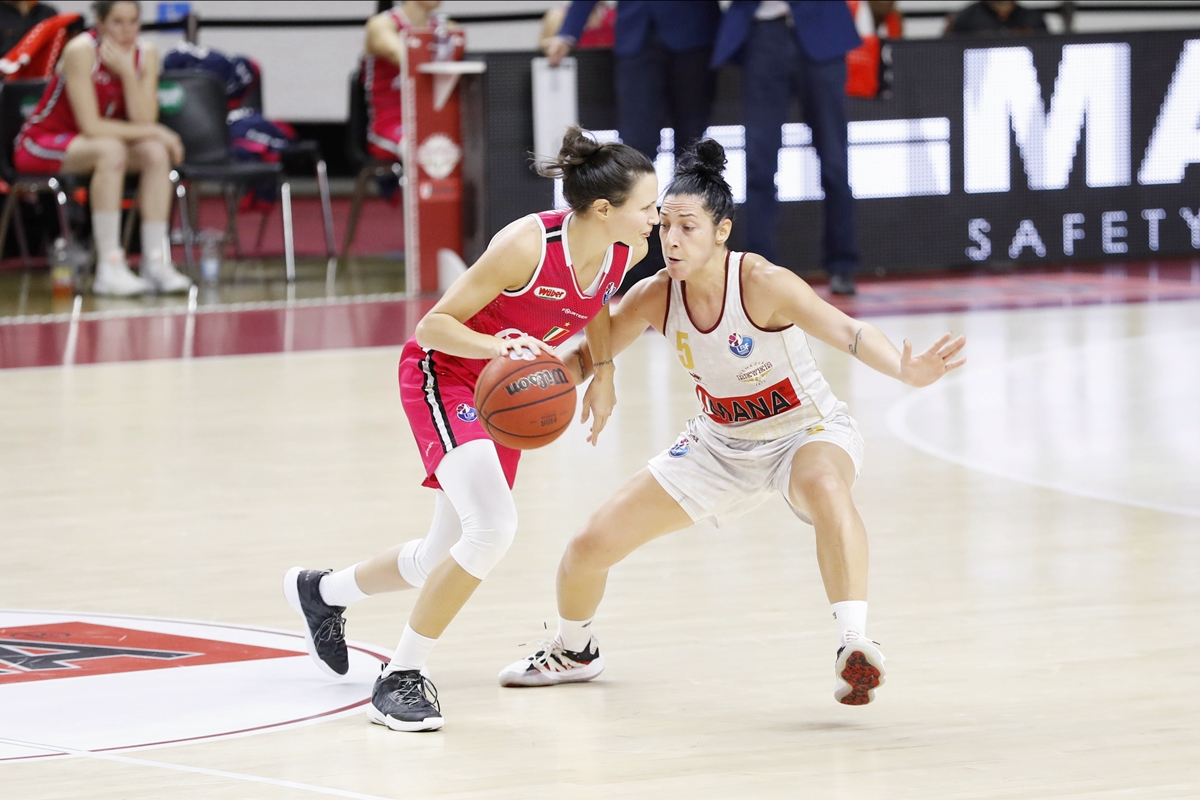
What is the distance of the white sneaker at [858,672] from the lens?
3.11 m

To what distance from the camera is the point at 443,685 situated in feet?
11.7

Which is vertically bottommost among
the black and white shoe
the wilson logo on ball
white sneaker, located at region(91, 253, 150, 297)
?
the black and white shoe

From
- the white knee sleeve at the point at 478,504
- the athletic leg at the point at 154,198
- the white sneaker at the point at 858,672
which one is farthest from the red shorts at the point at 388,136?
the white sneaker at the point at 858,672

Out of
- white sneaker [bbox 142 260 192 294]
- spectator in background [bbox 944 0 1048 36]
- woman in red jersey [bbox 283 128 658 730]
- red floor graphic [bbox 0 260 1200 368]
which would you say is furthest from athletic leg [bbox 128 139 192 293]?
woman in red jersey [bbox 283 128 658 730]

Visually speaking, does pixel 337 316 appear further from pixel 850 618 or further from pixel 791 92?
pixel 850 618

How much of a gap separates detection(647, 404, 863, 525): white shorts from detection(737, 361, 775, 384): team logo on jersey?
0.15 meters

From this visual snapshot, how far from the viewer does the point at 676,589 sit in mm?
4316

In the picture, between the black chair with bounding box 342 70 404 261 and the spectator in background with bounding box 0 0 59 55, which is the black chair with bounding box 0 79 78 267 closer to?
the spectator in background with bounding box 0 0 59 55

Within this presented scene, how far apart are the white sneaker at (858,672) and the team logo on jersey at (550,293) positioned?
0.97 meters

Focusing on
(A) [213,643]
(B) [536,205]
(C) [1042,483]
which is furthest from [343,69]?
(A) [213,643]

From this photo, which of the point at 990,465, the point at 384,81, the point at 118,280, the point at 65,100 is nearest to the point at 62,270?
the point at 118,280

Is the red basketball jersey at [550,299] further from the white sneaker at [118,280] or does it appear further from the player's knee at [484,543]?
the white sneaker at [118,280]

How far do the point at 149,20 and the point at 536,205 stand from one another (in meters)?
8.22

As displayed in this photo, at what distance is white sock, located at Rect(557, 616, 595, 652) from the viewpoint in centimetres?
359
